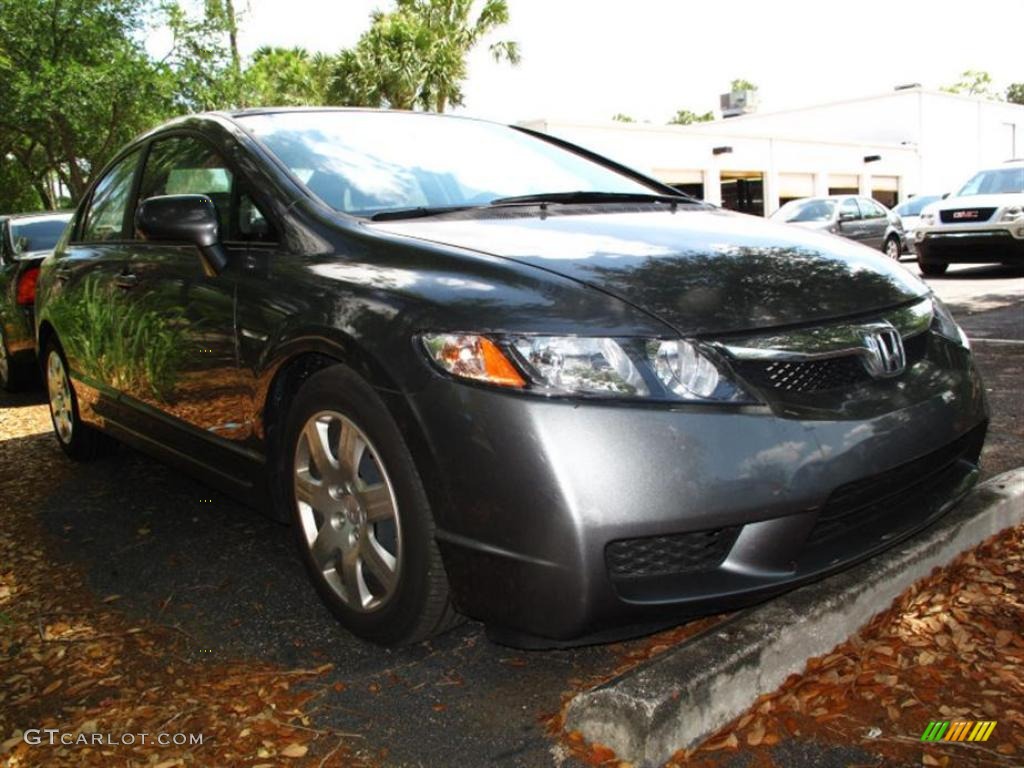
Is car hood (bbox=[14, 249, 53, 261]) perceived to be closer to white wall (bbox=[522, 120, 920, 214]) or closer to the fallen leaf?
the fallen leaf

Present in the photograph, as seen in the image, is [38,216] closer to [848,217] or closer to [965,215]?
[965,215]

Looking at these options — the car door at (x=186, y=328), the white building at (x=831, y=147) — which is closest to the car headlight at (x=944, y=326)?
the car door at (x=186, y=328)

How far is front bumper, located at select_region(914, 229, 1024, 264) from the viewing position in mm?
14258

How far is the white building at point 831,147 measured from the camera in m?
30.1

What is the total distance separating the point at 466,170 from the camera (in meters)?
3.60

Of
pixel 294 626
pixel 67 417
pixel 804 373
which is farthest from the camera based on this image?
pixel 67 417

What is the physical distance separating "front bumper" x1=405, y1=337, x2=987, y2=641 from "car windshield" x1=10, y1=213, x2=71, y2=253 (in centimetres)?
671

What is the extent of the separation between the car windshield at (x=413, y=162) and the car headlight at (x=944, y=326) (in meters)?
1.27

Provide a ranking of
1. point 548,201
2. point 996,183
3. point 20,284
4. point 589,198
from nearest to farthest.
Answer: point 548,201, point 589,198, point 20,284, point 996,183

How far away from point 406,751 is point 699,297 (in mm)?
1308

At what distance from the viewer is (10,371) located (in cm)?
746

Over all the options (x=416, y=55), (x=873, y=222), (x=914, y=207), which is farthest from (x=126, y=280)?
(x=914, y=207)
